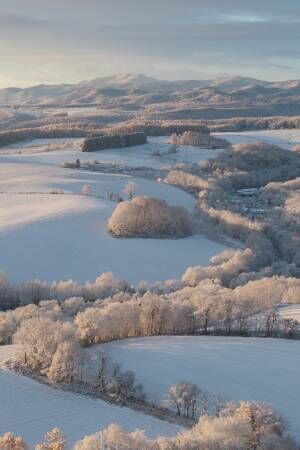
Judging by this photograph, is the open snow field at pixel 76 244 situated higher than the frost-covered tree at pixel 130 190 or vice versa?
the frost-covered tree at pixel 130 190

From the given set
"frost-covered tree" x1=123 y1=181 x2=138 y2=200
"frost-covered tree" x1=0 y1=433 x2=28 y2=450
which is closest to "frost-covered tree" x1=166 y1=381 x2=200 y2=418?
"frost-covered tree" x1=0 y1=433 x2=28 y2=450

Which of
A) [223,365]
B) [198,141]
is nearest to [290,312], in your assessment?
[223,365]

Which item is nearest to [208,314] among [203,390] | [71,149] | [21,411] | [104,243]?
[203,390]

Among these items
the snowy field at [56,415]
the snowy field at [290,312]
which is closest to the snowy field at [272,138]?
the snowy field at [290,312]

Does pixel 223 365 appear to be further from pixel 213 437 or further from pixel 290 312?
pixel 290 312

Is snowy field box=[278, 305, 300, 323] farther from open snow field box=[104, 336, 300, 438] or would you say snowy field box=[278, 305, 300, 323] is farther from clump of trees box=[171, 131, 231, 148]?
clump of trees box=[171, 131, 231, 148]

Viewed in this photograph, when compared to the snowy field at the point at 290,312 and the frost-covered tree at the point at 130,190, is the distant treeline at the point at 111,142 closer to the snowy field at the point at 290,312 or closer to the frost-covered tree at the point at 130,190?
the frost-covered tree at the point at 130,190

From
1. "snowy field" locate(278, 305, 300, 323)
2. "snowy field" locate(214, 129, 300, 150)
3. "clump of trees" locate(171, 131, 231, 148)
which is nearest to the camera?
"snowy field" locate(278, 305, 300, 323)

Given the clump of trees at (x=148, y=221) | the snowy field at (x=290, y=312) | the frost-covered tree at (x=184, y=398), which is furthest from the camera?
the clump of trees at (x=148, y=221)
